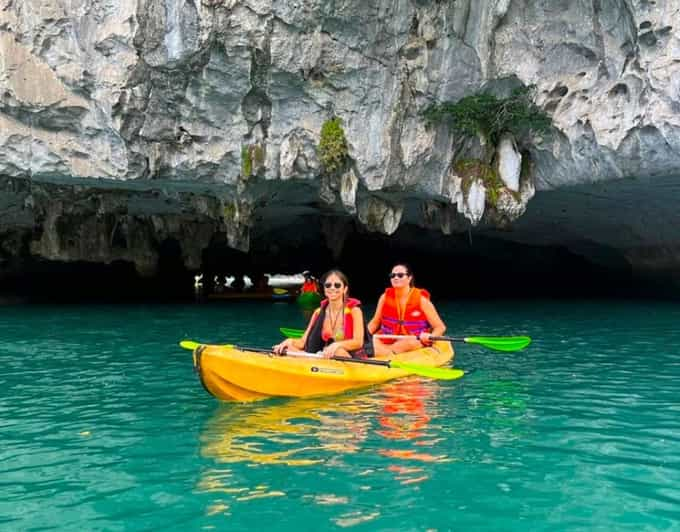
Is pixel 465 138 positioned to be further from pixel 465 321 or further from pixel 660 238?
pixel 660 238

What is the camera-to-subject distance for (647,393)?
7.10 meters

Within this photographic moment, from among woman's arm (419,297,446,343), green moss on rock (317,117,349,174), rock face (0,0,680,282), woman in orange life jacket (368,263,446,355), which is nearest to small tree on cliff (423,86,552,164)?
rock face (0,0,680,282)

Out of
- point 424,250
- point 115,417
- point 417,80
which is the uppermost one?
point 417,80

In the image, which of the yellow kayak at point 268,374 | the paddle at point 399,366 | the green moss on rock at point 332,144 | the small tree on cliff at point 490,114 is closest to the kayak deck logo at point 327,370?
the yellow kayak at point 268,374

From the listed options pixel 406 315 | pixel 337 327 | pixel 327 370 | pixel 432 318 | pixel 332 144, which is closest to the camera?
pixel 327 370

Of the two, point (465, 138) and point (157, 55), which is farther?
point (465, 138)

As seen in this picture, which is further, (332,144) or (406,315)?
(332,144)

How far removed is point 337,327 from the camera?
7.84 metres

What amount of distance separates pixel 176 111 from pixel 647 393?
9.74 m

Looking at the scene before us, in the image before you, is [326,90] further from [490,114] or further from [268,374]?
[268,374]

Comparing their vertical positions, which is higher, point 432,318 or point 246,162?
point 246,162

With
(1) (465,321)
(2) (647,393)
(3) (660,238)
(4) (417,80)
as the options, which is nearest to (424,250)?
(3) (660,238)

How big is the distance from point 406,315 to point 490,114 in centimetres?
592

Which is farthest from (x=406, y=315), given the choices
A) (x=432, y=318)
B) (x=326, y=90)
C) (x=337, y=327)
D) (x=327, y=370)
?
(x=326, y=90)
